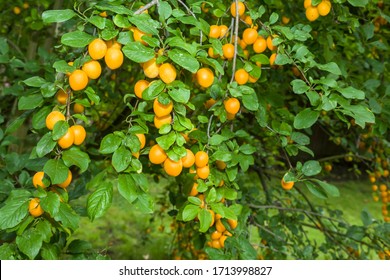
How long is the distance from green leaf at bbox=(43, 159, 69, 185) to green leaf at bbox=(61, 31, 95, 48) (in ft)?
1.01

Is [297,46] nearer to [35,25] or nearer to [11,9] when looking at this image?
[35,25]

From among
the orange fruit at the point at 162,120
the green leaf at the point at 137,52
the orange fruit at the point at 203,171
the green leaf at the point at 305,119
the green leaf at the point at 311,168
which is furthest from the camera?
the green leaf at the point at 311,168

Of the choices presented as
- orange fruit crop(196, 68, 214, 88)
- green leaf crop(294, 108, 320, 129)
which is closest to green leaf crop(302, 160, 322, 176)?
green leaf crop(294, 108, 320, 129)

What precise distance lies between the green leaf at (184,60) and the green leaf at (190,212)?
419mm

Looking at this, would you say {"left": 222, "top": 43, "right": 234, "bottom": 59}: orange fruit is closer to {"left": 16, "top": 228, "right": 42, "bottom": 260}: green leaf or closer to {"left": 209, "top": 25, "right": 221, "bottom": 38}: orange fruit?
{"left": 209, "top": 25, "right": 221, "bottom": 38}: orange fruit

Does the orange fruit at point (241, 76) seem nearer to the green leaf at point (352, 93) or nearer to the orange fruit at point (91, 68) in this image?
the green leaf at point (352, 93)

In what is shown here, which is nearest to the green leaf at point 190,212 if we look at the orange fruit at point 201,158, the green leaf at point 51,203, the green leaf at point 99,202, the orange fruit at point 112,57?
the orange fruit at point 201,158

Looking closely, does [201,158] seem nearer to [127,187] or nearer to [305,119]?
[127,187]

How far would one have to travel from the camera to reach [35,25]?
2.40 meters

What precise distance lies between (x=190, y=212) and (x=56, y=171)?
0.39m

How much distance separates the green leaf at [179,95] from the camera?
1097 mm
